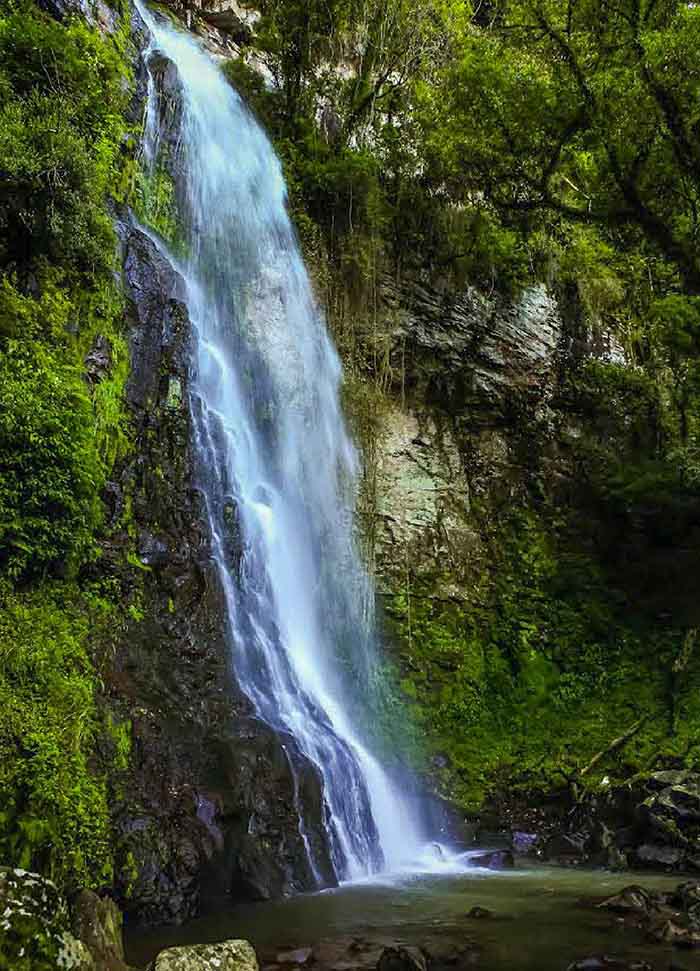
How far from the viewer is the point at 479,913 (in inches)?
266

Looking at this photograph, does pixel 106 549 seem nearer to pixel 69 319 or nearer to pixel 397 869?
pixel 69 319

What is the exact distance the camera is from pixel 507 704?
550 inches

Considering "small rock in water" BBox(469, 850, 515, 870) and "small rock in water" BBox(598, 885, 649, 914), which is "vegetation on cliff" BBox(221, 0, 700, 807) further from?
"small rock in water" BBox(598, 885, 649, 914)

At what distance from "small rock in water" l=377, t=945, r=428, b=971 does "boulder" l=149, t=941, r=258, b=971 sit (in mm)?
1265

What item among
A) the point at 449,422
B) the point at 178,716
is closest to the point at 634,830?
the point at 178,716

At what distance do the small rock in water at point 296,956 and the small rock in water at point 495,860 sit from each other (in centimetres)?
467

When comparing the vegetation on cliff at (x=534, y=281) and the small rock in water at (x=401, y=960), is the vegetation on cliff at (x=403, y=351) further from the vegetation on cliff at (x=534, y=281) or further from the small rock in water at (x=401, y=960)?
the small rock in water at (x=401, y=960)

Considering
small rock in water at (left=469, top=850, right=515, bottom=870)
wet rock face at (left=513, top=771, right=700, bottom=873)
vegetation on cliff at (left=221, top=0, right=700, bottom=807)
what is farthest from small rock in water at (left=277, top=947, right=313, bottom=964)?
vegetation on cliff at (left=221, top=0, right=700, bottom=807)

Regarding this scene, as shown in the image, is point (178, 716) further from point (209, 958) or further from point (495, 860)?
point (495, 860)

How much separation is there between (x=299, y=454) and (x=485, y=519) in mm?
4407

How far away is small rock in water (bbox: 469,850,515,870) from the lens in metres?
9.77

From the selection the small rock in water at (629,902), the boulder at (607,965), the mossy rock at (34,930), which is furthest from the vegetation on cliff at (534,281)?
the mossy rock at (34,930)

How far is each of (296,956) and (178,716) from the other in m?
2.88

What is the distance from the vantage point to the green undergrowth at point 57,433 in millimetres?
6430
